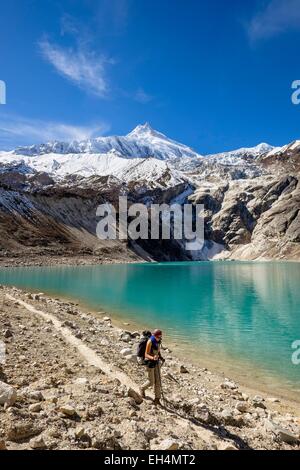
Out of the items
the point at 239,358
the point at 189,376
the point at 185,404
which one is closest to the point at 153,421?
the point at 185,404

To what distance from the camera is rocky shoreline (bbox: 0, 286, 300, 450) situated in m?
8.95

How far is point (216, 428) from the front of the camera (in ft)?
35.7

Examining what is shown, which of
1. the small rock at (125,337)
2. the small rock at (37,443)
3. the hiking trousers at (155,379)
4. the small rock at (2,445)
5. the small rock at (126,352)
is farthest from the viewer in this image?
the small rock at (125,337)

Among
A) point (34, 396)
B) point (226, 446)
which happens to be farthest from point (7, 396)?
point (226, 446)

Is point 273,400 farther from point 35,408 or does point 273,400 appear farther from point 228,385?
point 35,408

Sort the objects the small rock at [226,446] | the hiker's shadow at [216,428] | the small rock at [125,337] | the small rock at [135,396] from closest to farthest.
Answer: the small rock at [226,446] < the hiker's shadow at [216,428] < the small rock at [135,396] < the small rock at [125,337]

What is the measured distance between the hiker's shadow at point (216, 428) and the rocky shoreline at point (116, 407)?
0.09 ft

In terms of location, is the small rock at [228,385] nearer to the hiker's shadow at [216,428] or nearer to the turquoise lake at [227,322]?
the turquoise lake at [227,322]

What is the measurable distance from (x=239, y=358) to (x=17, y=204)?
130 m

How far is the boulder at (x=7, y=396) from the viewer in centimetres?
964

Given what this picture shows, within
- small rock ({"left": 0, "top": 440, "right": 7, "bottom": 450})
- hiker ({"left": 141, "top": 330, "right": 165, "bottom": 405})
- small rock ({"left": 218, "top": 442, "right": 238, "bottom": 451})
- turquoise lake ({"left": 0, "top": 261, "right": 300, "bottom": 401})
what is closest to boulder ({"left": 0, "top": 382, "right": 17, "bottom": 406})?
small rock ({"left": 0, "top": 440, "right": 7, "bottom": 450})

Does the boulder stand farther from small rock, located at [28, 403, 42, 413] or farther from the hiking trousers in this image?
the hiking trousers

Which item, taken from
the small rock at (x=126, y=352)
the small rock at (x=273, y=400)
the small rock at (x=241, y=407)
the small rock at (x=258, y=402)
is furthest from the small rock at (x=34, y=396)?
the small rock at (x=273, y=400)

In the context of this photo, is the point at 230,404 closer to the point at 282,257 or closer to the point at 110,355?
the point at 110,355
